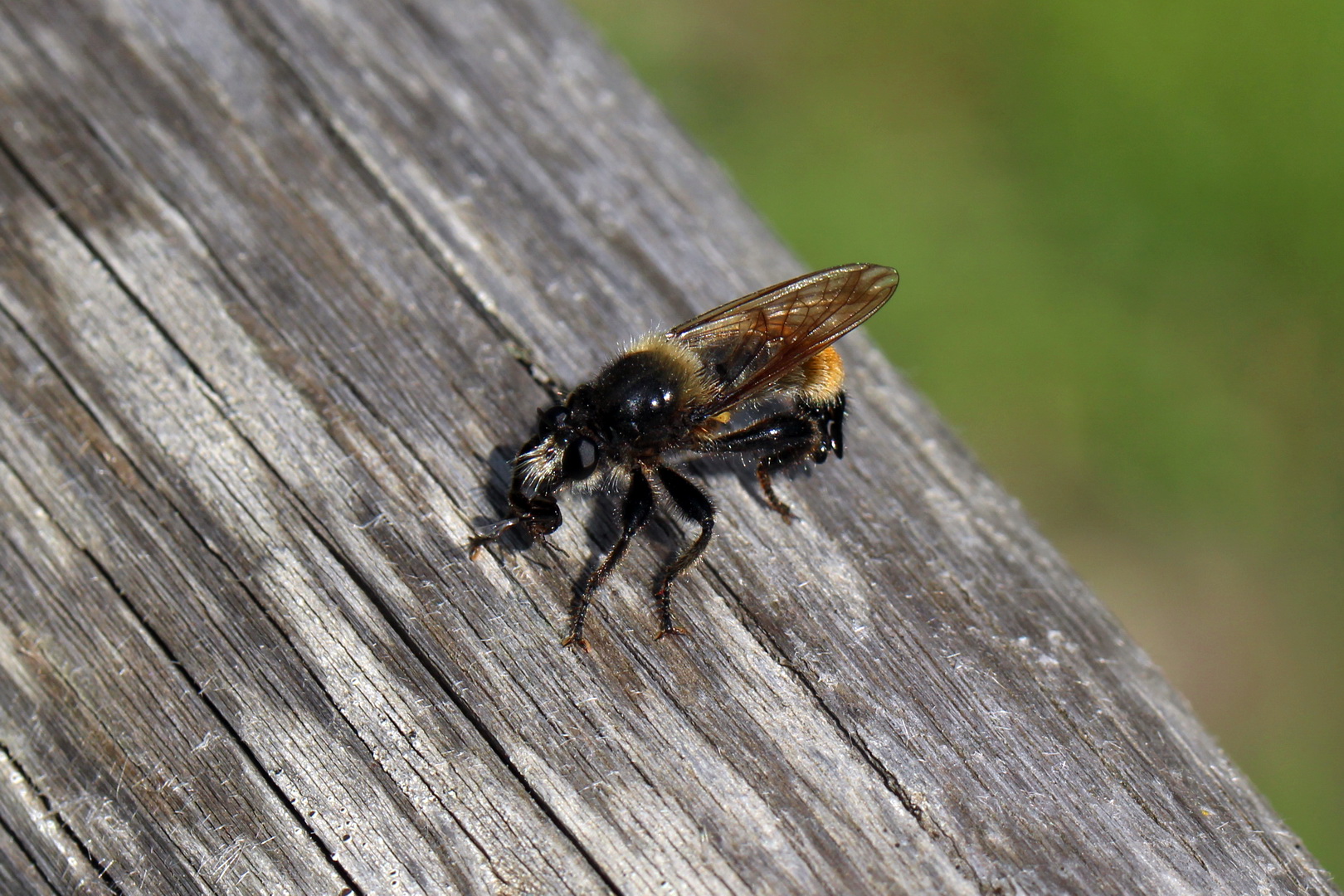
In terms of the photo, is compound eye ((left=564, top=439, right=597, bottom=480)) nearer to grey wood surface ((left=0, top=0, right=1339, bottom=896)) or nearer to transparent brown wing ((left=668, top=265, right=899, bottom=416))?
grey wood surface ((left=0, top=0, right=1339, bottom=896))

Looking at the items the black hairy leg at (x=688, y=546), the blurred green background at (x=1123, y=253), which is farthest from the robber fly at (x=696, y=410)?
the blurred green background at (x=1123, y=253)

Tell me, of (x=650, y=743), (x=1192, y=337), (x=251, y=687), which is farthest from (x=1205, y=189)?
(x=251, y=687)

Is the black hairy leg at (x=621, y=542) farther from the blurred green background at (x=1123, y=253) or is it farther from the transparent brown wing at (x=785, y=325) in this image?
the blurred green background at (x=1123, y=253)

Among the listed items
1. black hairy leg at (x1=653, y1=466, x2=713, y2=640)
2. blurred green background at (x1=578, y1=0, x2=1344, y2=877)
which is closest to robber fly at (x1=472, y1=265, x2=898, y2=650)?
black hairy leg at (x1=653, y1=466, x2=713, y2=640)

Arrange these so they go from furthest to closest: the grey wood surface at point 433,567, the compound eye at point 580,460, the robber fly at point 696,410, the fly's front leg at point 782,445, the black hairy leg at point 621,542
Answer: the fly's front leg at point 782,445, the compound eye at point 580,460, the robber fly at point 696,410, the black hairy leg at point 621,542, the grey wood surface at point 433,567

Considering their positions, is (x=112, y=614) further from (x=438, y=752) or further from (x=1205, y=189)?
(x=1205, y=189)

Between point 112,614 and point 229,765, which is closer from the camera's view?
point 229,765

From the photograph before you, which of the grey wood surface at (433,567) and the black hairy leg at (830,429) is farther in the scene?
the black hairy leg at (830,429)
